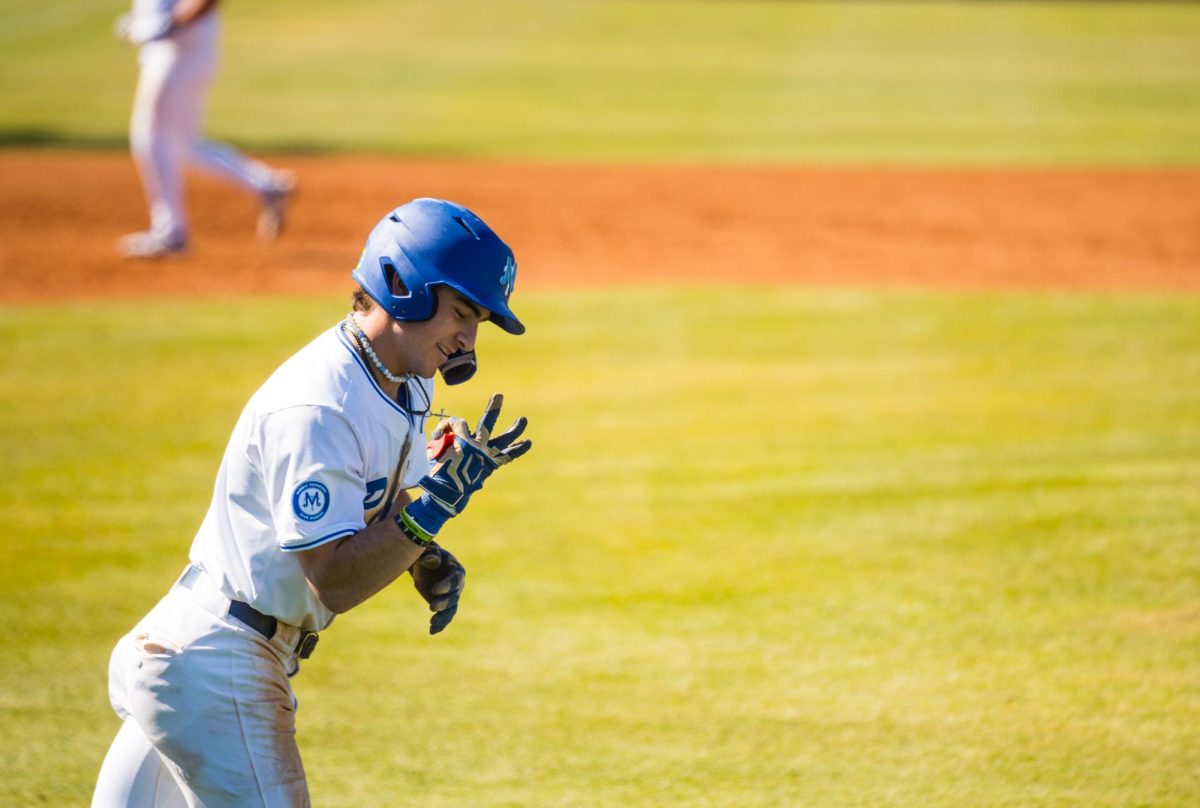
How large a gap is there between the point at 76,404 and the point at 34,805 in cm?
479

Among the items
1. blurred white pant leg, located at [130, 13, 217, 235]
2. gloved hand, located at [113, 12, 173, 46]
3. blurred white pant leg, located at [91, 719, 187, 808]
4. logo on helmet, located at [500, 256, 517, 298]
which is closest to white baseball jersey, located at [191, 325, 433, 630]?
logo on helmet, located at [500, 256, 517, 298]

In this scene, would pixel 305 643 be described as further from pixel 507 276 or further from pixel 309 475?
pixel 507 276

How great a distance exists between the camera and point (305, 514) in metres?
3.37

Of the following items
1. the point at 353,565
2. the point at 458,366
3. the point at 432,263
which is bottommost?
the point at 353,565

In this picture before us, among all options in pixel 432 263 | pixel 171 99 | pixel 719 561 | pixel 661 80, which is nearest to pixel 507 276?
pixel 432 263

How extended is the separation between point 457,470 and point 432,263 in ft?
1.73

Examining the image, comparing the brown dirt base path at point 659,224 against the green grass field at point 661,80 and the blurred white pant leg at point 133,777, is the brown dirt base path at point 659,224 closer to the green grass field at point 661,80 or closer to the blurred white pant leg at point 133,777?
the green grass field at point 661,80

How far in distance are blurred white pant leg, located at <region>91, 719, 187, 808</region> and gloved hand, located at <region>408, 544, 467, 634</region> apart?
0.82m

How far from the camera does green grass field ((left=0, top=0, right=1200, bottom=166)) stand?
19.1 m

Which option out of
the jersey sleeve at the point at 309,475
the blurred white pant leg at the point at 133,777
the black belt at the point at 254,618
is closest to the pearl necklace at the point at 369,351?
the jersey sleeve at the point at 309,475

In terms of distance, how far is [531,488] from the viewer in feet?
27.0

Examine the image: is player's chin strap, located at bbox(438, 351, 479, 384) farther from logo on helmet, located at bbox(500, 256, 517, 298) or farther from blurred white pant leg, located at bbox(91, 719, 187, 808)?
blurred white pant leg, located at bbox(91, 719, 187, 808)

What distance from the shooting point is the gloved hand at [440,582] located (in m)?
3.91

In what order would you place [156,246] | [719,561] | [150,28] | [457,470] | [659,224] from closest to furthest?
[457,470] < [719,561] < [150,28] < [156,246] < [659,224]
